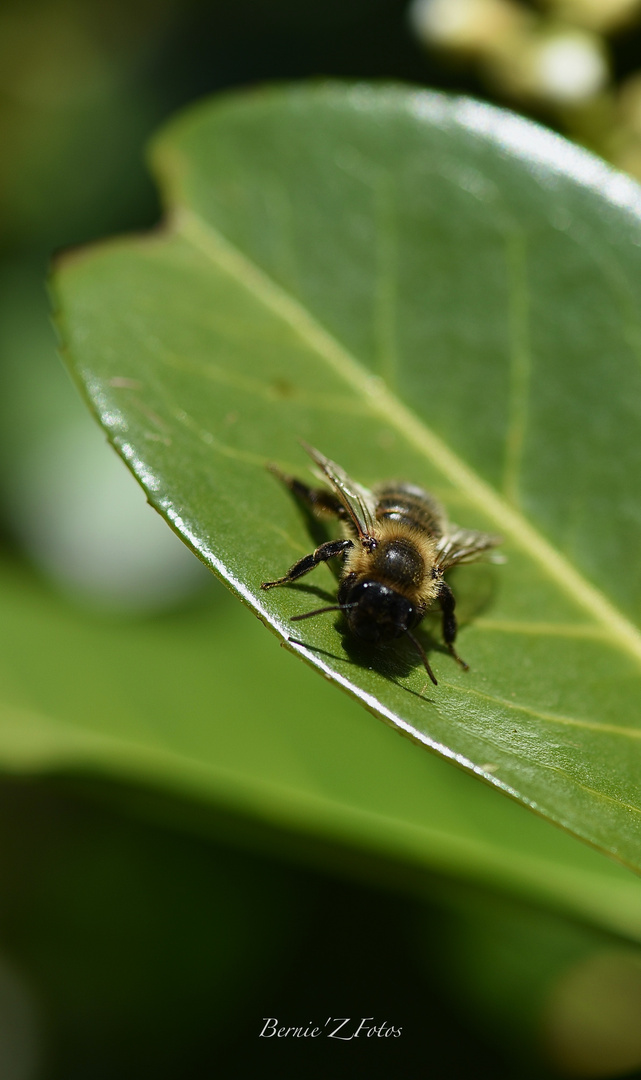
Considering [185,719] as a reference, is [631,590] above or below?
above

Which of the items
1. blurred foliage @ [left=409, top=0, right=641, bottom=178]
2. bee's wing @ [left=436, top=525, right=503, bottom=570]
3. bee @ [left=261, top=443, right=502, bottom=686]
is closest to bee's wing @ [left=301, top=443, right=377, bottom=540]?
bee @ [left=261, top=443, right=502, bottom=686]

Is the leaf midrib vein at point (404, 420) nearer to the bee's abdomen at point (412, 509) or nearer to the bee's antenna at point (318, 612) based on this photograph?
the bee's abdomen at point (412, 509)

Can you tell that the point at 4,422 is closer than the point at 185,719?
No

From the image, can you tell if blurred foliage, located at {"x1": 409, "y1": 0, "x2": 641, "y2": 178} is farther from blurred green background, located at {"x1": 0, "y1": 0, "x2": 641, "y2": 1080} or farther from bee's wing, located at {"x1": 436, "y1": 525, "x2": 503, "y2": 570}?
bee's wing, located at {"x1": 436, "y1": 525, "x2": 503, "y2": 570}

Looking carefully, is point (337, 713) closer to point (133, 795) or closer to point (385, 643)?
point (133, 795)

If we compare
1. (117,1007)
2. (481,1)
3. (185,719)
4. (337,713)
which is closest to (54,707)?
(185,719)

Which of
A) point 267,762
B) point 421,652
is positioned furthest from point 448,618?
point 267,762
